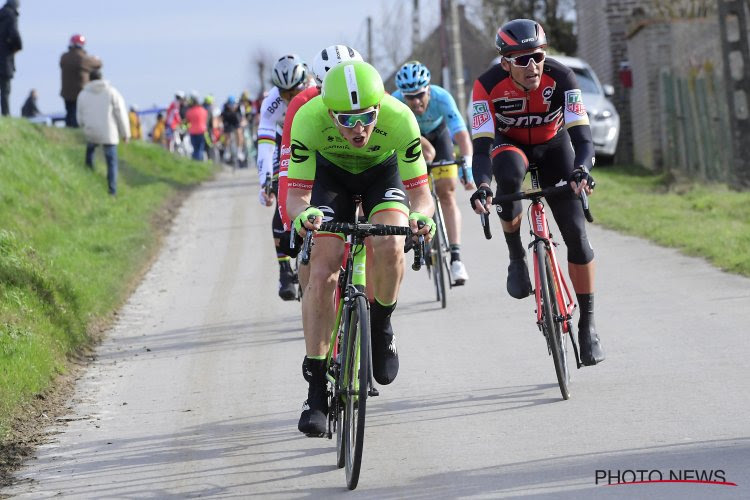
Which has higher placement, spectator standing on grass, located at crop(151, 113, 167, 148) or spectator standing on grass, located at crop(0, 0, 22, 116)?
spectator standing on grass, located at crop(0, 0, 22, 116)

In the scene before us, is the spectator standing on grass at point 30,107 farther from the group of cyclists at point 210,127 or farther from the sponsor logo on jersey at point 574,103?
the sponsor logo on jersey at point 574,103

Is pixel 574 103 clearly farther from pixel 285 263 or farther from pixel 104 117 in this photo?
pixel 104 117

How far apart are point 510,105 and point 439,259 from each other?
3965 mm

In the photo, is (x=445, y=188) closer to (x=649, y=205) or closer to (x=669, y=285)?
(x=669, y=285)

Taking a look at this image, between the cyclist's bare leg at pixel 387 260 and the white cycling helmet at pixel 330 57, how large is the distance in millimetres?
1804

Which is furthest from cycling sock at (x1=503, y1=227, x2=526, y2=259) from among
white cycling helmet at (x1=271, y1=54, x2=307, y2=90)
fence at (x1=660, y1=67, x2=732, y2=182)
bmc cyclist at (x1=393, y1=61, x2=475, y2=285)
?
fence at (x1=660, y1=67, x2=732, y2=182)

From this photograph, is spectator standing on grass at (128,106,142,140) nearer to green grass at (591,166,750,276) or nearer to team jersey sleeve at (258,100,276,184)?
green grass at (591,166,750,276)

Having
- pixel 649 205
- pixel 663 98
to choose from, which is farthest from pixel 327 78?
pixel 663 98

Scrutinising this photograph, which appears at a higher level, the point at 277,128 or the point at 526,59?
the point at 526,59

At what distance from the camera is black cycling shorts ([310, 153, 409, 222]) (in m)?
7.28

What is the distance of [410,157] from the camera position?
7191mm

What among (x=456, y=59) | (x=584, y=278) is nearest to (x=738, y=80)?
(x=456, y=59)

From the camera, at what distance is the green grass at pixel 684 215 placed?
1411 centimetres

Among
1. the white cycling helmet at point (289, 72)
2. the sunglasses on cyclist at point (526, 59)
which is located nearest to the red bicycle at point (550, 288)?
the sunglasses on cyclist at point (526, 59)
